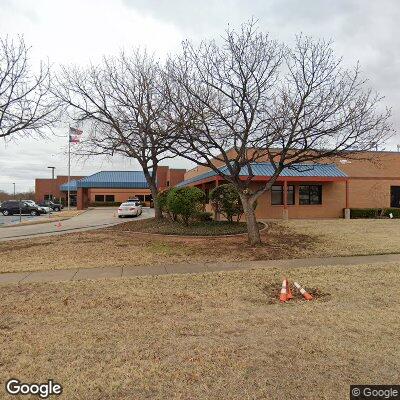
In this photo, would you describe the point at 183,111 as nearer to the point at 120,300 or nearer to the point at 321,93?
the point at 321,93

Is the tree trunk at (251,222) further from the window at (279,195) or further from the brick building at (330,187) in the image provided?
the window at (279,195)

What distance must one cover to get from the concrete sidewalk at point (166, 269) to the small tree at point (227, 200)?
24.8ft

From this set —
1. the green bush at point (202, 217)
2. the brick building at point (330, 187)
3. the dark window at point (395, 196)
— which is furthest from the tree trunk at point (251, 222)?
the dark window at point (395, 196)

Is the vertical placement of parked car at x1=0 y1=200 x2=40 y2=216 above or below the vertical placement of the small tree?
below

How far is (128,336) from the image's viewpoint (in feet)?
16.1

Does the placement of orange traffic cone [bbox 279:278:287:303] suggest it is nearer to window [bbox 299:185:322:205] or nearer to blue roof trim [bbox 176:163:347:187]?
blue roof trim [bbox 176:163:347:187]

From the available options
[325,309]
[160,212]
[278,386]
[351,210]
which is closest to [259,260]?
[325,309]

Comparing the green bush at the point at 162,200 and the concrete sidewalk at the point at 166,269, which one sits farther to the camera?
the green bush at the point at 162,200

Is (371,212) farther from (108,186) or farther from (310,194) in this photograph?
(108,186)

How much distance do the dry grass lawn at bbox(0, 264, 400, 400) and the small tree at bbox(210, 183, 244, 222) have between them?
1044 centimetres

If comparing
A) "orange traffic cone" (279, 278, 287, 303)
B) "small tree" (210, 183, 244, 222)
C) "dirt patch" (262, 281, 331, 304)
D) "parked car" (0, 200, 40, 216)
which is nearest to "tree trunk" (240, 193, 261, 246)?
"small tree" (210, 183, 244, 222)

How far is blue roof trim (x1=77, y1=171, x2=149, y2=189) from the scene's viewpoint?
171 feet

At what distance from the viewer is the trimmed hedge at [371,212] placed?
26438mm

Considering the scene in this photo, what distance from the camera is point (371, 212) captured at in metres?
26.6
